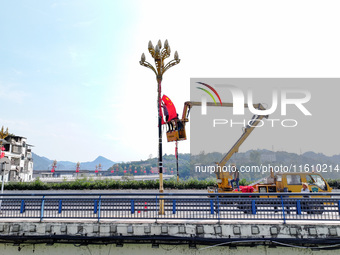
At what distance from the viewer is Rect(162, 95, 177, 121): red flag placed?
13371 mm

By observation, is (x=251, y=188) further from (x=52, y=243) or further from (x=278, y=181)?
(x=52, y=243)

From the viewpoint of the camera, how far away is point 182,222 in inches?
342

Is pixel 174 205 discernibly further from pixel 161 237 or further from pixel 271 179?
pixel 271 179

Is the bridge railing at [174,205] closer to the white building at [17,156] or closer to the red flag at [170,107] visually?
the red flag at [170,107]

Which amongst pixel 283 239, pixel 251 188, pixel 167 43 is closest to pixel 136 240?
pixel 283 239

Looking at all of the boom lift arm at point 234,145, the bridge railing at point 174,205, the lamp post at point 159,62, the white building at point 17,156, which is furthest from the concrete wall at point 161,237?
the white building at point 17,156

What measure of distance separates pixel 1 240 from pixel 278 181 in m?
13.9

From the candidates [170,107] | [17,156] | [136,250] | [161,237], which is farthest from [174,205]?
[17,156]

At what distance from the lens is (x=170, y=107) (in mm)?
13508

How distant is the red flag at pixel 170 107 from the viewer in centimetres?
1337

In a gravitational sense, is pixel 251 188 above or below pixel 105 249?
above

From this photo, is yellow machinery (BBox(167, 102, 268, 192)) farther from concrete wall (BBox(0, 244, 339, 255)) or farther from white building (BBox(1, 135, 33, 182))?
white building (BBox(1, 135, 33, 182))

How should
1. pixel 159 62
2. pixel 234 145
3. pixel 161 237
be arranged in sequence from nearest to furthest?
pixel 161 237
pixel 159 62
pixel 234 145

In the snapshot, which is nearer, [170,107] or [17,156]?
[170,107]
